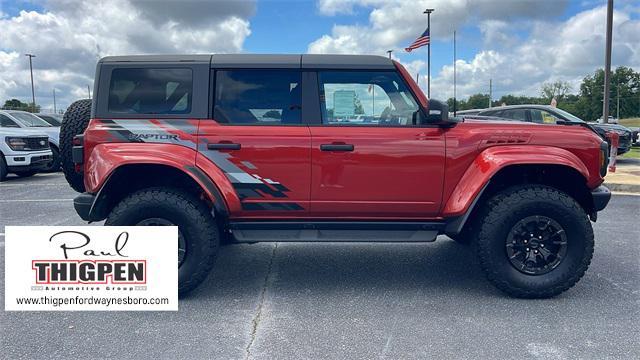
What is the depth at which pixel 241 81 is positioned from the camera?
3.76 m

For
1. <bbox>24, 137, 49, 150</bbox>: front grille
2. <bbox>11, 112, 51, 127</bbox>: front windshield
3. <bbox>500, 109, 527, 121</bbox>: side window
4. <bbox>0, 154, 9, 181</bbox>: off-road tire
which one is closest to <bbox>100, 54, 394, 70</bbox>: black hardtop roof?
<bbox>500, 109, 527, 121</bbox>: side window

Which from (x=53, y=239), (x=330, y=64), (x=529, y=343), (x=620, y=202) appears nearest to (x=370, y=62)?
(x=330, y=64)

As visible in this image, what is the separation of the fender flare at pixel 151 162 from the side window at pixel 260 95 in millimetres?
485

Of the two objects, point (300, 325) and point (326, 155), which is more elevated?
point (326, 155)

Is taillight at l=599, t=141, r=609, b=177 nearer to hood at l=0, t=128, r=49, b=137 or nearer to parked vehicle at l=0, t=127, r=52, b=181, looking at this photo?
parked vehicle at l=0, t=127, r=52, b=181

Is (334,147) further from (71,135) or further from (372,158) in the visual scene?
(71,135)

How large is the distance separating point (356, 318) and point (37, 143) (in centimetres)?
1054

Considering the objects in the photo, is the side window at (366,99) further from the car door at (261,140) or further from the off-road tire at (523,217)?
the off-road tire at (523,217)

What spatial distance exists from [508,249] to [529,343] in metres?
0.86

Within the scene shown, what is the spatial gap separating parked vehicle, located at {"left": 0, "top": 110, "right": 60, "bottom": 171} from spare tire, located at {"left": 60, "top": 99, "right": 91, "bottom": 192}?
27.9ft

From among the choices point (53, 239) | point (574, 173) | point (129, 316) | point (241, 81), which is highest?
point (241, 81)

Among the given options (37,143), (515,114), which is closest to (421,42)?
(515,114)

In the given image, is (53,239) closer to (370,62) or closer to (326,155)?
(326,155)
